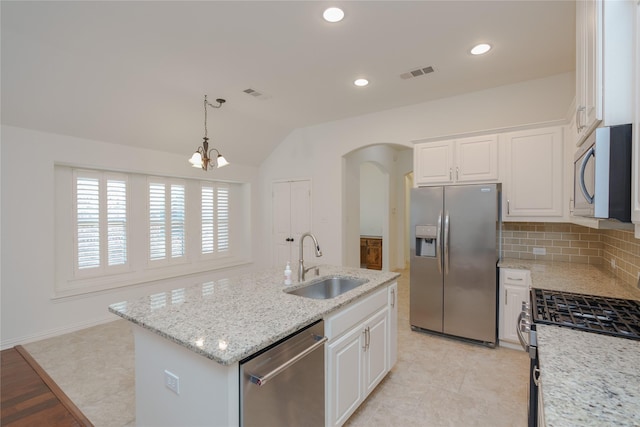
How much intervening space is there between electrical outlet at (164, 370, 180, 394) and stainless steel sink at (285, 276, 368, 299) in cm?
111

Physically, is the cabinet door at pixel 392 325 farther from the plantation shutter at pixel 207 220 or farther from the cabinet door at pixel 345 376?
the plantation shutter at pixel 207 220

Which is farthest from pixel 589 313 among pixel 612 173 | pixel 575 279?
pixel 575 279

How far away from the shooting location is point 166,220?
15.9 ft

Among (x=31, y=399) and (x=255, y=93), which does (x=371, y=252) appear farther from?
(x=31, y=399)

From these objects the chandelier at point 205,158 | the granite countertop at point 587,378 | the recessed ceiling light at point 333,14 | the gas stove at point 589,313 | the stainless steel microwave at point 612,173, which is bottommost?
the granite countertop at point 587,378

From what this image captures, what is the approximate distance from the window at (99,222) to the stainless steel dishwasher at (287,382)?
388 centimetres

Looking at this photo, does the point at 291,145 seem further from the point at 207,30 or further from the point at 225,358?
the point at 225,358

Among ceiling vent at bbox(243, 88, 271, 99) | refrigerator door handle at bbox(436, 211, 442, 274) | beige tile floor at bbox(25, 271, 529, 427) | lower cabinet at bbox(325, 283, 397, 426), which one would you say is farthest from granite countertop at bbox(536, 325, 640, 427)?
ceiling vent at bbox(243, 88, 271, 99)

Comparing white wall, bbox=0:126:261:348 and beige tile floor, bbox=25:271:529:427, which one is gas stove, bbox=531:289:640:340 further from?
white wall, bbox=0:126:261:348

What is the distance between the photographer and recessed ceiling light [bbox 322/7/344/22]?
2.26 m

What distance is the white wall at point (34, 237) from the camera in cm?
326

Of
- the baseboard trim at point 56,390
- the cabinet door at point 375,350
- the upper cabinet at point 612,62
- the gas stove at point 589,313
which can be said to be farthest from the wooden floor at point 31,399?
the upper cabinet at point 612,62

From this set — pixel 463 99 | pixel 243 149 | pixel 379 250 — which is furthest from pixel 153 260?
pixel 463 99

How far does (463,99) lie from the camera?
12.8ft
